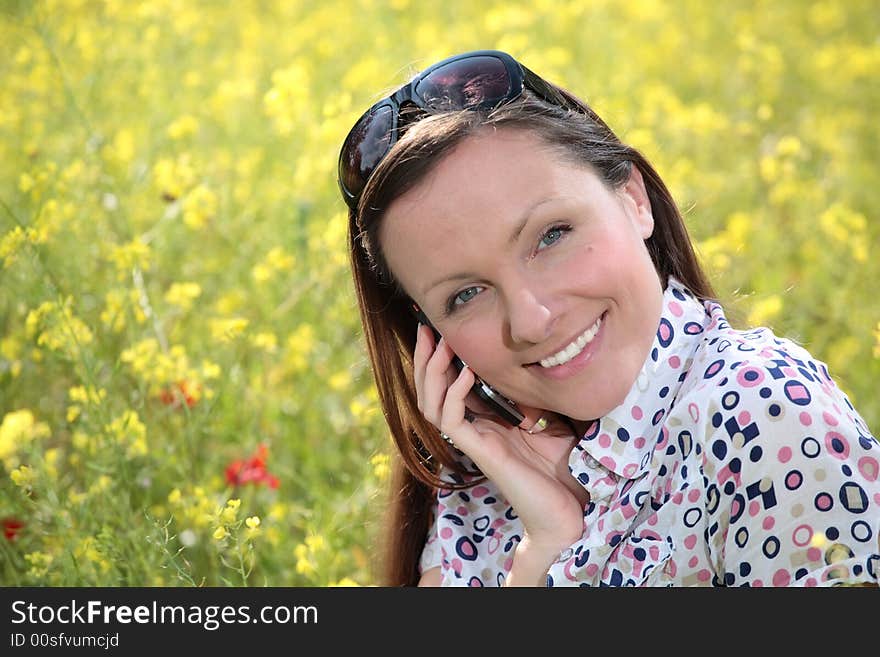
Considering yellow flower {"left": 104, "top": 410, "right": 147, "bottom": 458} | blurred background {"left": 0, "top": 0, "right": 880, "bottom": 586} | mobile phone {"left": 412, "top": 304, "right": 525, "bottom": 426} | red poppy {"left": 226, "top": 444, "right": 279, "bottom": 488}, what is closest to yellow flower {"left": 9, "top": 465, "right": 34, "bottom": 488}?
blurred background {"left": 0, "top": 0, "right": 880, "bottom": 586}

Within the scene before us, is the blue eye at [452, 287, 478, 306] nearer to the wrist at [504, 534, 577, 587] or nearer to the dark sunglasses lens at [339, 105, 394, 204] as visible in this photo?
the dark sunglasses lens at [339, 105, 394, 204]

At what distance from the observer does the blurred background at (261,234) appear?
2174 mm

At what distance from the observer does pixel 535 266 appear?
1.47 metres

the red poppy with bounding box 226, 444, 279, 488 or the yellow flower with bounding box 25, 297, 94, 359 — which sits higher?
the yellow flower with bounding box 25, 297, 94, 359

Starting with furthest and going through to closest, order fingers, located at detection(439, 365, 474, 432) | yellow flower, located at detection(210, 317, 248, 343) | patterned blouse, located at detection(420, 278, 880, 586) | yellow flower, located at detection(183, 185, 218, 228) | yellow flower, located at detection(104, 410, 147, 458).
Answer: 1. yellow flower, located at detection(183, 185, 218, 228)
2. yellow flower, located at detection(210, 317, 248, 343)
3. yellow flower, located at detection(104, 410, 147, 458)
4. fingers, located at detection(439, 365, 474, 432)
5. patterned blouse, located at detection(420, 278, 880, 586)

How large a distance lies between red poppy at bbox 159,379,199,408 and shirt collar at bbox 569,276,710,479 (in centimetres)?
110

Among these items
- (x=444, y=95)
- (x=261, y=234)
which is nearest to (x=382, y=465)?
(x=444, y=95)

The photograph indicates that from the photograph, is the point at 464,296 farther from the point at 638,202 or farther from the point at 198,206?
the point at 198,206

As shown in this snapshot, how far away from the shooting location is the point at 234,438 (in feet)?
8.38

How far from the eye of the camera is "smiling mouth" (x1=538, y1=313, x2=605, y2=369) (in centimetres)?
149

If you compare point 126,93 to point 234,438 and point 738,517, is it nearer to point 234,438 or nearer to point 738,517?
point 234,438

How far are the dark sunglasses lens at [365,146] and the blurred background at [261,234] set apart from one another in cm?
53

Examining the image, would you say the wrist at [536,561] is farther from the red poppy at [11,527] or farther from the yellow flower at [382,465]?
the red poppy at [11,527]
